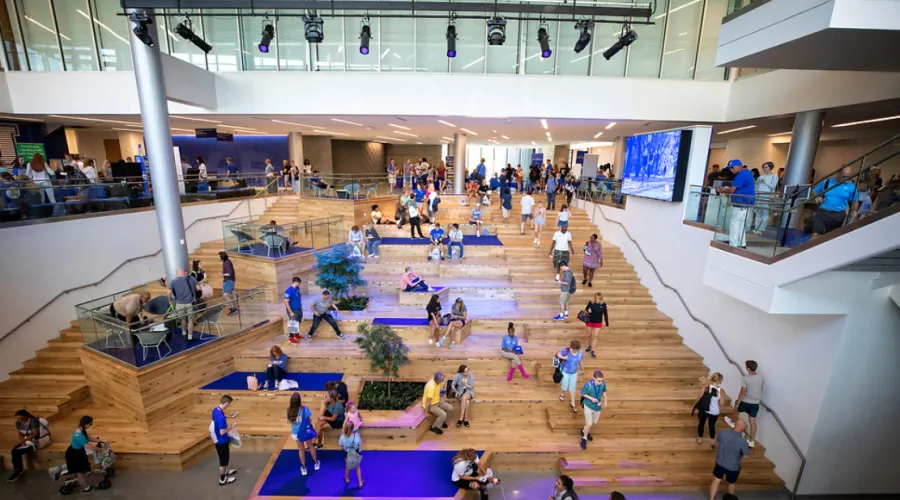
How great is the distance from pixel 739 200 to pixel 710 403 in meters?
3.79

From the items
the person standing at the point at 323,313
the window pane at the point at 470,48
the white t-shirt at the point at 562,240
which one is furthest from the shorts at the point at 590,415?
the window pane at the point at 470,48

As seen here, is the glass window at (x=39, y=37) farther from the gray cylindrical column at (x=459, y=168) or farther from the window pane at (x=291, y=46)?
the gray cylindrical column at (x=459, y=168)

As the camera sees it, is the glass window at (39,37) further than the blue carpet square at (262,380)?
Yes

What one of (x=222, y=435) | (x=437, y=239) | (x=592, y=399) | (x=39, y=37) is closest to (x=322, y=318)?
(x=222, y=435)

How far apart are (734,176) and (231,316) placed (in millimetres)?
11505

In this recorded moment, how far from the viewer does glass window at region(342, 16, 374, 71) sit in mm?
13203

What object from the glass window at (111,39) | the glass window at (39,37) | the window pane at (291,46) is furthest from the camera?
the window pane at (291,46)

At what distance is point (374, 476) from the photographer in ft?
21.5

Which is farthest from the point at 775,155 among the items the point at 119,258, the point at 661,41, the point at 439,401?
the point at 119,258

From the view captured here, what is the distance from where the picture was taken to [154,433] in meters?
7.34

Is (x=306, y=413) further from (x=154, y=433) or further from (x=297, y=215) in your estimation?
(x=297, y=215)

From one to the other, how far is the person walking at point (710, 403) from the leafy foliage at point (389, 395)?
535cm

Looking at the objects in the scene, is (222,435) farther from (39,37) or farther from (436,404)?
(39,37)

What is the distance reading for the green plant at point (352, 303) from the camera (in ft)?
35.4
